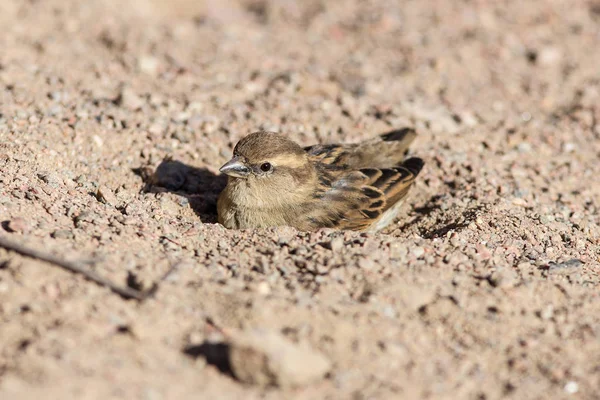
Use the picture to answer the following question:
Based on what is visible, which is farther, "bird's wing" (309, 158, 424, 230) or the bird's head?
"bird's wing" (309, 158, 424, 230)

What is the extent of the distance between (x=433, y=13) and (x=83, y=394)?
9.02 meters

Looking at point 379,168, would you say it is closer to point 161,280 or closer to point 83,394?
point 161,280

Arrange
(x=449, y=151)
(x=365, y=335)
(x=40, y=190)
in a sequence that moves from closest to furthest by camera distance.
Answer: (x=365, y=335) → (x=40, y=190) → (x=449, y=151)

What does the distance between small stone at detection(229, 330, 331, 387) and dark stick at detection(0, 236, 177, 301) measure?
0.83 meters

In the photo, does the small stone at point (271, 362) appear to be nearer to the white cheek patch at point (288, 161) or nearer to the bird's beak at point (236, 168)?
the bird's beak at point (236, 168)

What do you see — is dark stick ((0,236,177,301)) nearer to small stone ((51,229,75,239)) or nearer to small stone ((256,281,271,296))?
small stone ((51,229,75,239))

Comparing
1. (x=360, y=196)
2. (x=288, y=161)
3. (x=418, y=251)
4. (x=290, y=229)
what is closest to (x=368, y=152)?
(x=360, y=196)

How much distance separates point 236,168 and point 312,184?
2.62ft

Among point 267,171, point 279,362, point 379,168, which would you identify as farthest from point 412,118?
point 279,362

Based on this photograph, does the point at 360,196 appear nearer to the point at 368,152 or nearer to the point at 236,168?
the point at 368,152

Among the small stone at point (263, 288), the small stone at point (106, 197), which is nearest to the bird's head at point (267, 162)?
the small stone at point (106, 197)

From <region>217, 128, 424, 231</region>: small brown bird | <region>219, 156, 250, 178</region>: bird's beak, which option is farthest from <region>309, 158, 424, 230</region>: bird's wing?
<region>219, 156, 250, 178</region>: bird's beak

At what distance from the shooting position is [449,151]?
808 centimetres

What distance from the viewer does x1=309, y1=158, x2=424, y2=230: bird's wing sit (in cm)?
672
